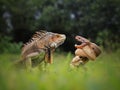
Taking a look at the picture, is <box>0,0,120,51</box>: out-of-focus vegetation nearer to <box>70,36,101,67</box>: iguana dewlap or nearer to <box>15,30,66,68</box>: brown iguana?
<box>15,30,66,68</box>: brown iguana

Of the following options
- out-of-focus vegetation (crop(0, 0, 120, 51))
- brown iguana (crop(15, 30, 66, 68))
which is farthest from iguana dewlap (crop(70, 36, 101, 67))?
out-of-focus vegetation (crop(0, 0, 120, 51))

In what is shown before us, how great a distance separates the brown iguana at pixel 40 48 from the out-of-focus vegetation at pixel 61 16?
1620cm

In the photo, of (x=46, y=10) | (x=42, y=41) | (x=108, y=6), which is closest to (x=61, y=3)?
(x=46, y=10)

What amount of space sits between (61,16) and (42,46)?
17544 mm

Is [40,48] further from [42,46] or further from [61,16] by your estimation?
[61,16]

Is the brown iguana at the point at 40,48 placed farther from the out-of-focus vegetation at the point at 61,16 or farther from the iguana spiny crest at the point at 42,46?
the out-of-focus vegetation at the point at 61,16

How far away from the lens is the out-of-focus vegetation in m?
18.4

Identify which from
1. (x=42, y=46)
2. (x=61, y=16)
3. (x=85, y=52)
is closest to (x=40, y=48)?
(x=42, y=46)

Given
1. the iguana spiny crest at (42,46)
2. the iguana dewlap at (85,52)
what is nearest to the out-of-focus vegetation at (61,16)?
the iguana spiny crest at (42,46)

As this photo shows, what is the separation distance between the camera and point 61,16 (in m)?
19.1

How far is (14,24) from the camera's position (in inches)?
739

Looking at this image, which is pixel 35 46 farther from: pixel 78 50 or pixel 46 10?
pixel 46 10

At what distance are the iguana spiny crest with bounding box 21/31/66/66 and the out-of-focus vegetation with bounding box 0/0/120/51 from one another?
638 inches

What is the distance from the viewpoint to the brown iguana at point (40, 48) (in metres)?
1.49
